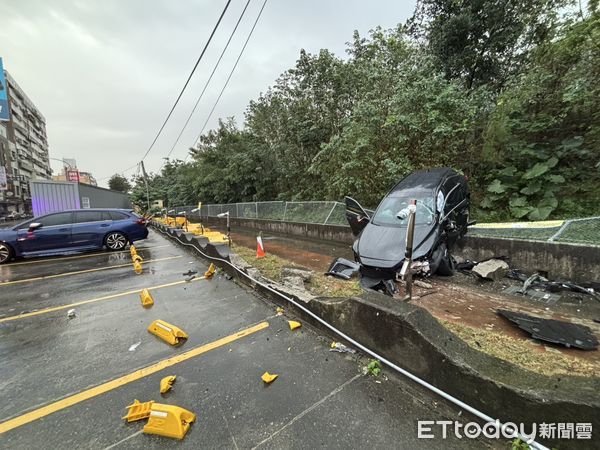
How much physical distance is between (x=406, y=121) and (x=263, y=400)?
8096mm

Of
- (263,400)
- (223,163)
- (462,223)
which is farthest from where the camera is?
(223,163)

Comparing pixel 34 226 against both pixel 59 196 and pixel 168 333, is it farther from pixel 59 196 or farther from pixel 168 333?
pixel 59 196

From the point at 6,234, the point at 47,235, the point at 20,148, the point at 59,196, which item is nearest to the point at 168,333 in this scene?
the point at 47,235

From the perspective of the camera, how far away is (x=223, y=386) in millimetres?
2242

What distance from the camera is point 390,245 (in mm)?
4512

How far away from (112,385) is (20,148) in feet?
209

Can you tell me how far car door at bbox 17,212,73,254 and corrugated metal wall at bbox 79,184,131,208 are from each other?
9.02 meters

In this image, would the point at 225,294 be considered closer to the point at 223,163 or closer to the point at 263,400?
the point at 263,400

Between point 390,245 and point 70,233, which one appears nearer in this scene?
point 390,245

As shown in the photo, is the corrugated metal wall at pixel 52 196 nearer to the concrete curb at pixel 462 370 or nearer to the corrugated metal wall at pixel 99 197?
the corrugated metal wall at pixel 99 197

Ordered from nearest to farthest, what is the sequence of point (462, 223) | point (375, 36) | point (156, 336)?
point (156, 336) < point (462, 223) < point (375, 36)

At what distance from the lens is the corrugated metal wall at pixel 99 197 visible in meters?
15.5

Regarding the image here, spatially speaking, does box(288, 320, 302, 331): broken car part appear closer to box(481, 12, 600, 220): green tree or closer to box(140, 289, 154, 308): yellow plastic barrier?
box(140, 289, 154, 308): yellow plastic barrier

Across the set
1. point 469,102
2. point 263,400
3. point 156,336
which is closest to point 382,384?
point 263,400
